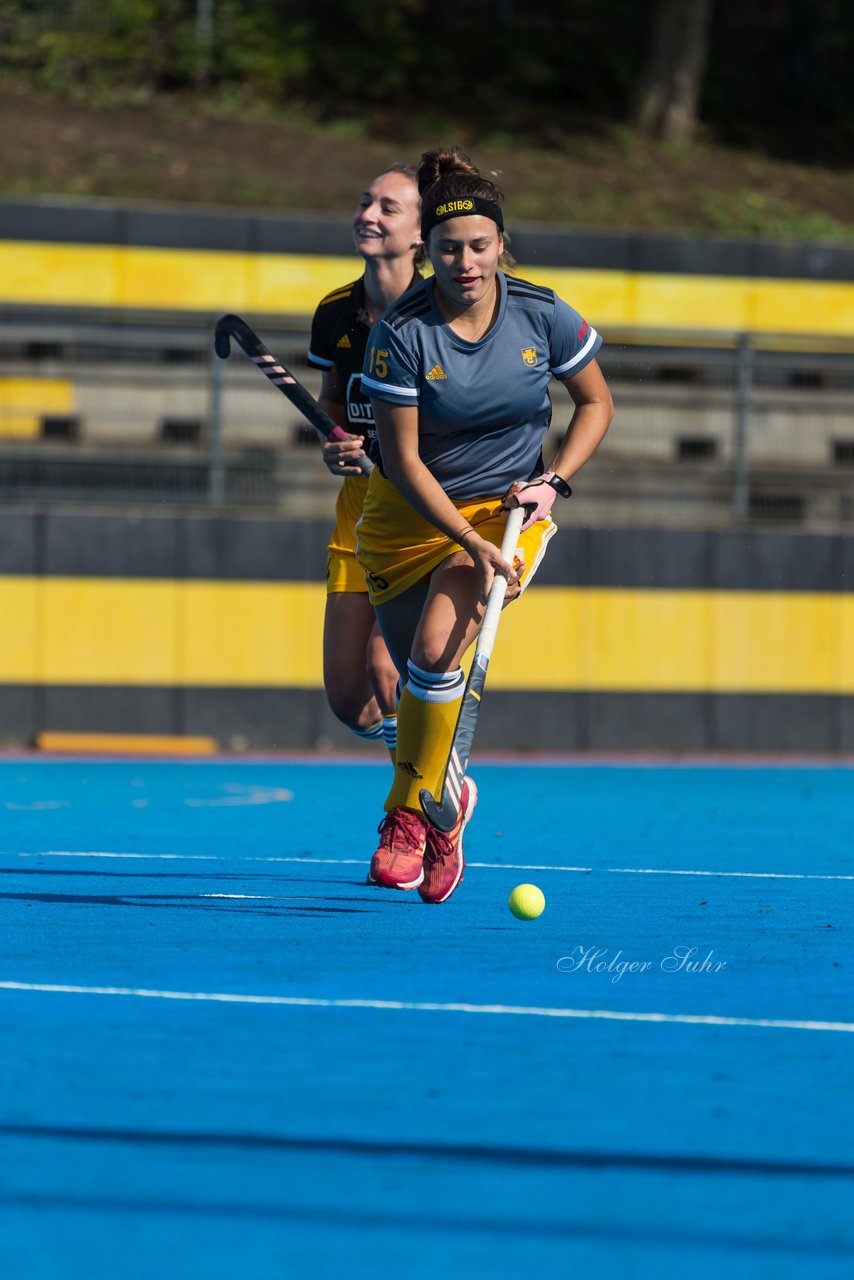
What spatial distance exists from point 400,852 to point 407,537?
38.8 inches

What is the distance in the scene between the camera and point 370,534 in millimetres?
6391

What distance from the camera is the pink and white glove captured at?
20.0ft

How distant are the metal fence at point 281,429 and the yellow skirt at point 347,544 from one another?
5.88 metres

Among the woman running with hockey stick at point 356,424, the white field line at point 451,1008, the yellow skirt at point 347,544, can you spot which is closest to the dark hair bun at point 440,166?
the woman running with hockey stick at point 356,424

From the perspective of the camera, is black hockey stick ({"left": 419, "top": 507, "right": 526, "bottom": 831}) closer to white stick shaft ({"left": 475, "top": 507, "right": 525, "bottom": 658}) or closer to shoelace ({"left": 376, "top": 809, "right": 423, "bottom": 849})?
white stick shaft ({"left": 475, "top": 507, "right": 525, "bottom": 658})

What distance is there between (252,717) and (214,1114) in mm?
9077

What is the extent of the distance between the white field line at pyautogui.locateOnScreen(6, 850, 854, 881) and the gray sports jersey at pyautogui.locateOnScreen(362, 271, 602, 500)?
173cm

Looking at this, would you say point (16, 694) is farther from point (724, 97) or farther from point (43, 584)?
point (724, 97)

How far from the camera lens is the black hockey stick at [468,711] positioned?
5.98 metres

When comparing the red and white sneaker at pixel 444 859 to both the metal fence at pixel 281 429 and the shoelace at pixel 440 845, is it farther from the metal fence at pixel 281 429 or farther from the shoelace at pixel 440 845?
the metal fence at pixel 281 429

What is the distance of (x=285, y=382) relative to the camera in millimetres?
7316

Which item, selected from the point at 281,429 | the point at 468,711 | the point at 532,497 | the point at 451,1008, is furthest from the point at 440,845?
the point at 281,429

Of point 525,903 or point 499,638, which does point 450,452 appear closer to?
point 525,903

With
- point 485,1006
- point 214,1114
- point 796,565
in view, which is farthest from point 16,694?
point 214,1114
